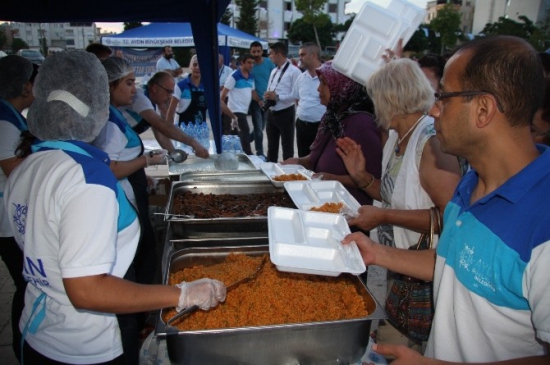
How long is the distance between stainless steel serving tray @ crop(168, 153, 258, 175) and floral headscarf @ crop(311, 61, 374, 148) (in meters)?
0.93

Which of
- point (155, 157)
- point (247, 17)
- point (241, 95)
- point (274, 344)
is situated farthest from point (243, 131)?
point (247, 17)

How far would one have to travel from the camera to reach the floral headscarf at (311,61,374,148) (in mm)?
2420

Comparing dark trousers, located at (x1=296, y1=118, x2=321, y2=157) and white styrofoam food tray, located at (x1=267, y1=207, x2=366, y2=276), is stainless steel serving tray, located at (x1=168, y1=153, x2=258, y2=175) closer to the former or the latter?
white styrofoam food tray, located at (x1=267, y1=207, x2=366, y2=276)

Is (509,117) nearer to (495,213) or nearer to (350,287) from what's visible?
(495,213)

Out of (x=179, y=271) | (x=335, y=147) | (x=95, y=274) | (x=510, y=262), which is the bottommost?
(x=179, y=271)

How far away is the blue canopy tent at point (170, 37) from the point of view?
8.69 metres

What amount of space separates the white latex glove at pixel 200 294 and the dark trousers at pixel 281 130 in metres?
4.91

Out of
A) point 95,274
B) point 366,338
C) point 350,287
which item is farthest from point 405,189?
point 95,274

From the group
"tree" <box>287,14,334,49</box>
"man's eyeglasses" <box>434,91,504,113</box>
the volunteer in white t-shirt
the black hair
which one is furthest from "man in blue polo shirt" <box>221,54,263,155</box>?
"tree" <box>287,14,334,49</box>

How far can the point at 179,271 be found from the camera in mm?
1650

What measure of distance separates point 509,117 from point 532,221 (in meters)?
0.25

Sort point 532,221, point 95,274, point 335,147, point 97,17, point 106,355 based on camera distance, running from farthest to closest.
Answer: point 97,17, point 335,147, point 106,355, point 95,274, point 532,221

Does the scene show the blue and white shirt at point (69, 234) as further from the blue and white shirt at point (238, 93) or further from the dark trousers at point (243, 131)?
the blue and white shirt at point (238, 93)

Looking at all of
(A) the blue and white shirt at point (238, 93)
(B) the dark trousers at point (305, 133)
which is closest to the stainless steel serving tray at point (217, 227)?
(B) the dark trousers at point (305, 133)
